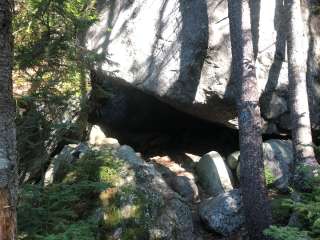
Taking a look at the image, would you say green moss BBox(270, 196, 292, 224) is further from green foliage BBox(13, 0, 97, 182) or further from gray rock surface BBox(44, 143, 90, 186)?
green foliage BBox(13, 0, 97, 182)

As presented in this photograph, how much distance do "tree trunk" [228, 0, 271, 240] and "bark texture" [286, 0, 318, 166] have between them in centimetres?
158

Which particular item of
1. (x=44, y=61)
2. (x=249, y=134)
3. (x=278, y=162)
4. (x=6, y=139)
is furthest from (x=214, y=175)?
(x=6, y=139)

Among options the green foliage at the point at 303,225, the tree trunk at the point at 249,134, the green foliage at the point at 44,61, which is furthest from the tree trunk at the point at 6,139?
the tree trunk at the point at 249,134

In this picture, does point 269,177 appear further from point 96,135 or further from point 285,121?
point 96,135

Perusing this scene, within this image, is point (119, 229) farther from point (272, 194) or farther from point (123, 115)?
point (123, 115)

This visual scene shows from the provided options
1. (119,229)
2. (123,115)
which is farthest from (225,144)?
(119,229)

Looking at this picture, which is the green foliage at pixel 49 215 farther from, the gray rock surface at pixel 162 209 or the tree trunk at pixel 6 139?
the gray rock surface at pixel 162 209

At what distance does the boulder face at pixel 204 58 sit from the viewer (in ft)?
33.9

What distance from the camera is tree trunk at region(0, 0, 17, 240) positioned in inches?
144

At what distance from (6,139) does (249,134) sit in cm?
503

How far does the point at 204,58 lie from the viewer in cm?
1037

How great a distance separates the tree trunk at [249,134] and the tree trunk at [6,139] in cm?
487

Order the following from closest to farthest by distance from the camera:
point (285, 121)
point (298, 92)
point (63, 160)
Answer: point (63, 160) < point (298, 92) < point (285, 121)

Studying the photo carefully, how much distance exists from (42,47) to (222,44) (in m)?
5.80
